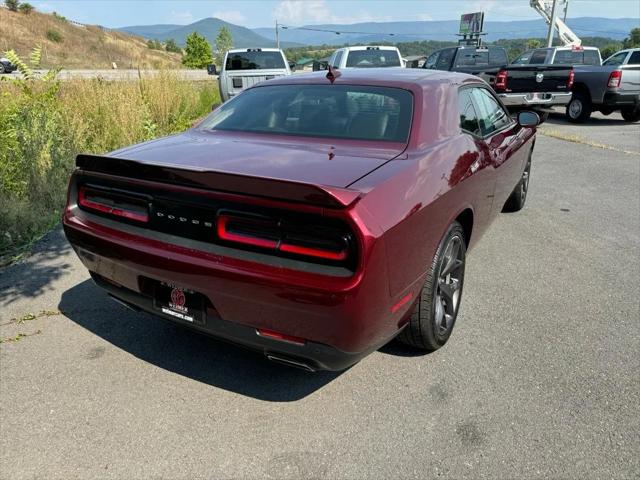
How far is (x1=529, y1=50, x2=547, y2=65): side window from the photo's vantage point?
50.7 feet

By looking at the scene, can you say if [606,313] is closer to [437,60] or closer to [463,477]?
[463,477]

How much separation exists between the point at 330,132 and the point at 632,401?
221 centimetres

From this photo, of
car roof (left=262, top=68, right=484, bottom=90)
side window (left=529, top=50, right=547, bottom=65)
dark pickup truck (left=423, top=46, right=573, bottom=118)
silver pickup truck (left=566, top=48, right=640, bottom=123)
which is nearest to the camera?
car roof (left=262, top=68, right=484, bottom=90)

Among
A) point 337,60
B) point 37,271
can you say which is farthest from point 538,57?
point 37,271

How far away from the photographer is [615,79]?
1200cm

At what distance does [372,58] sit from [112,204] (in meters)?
11.5

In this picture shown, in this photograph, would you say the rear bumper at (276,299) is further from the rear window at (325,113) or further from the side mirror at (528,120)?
the side mirror at (528,120)

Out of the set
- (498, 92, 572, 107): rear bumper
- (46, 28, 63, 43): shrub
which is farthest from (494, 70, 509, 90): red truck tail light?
(46, 28, 63, 43): shrub

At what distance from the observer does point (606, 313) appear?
345cm

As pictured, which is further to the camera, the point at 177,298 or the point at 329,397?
the point at 329,397

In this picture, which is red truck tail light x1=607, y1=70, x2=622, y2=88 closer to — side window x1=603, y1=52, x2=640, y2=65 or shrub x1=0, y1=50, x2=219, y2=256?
side window x1=603, y1=52, x2=640, y2=65

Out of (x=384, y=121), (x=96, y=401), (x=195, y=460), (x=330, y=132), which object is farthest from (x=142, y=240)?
(x=384, y=121)

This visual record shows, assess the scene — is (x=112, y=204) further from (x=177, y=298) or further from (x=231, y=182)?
(x=231, y=182)

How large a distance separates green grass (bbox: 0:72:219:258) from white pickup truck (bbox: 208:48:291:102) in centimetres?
286
